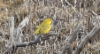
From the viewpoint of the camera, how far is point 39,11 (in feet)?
14.4

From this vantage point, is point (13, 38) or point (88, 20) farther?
point (88, 20)

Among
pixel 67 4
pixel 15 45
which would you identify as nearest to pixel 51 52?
pixel 15 45

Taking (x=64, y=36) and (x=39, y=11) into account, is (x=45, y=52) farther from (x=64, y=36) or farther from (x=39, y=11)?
(x=39, y=11)

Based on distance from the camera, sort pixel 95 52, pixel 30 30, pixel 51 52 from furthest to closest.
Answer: pixel 30 30
pixel 95 52
pixel 51 52

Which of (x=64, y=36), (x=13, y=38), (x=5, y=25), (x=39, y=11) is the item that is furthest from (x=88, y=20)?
(x=13, y=38)

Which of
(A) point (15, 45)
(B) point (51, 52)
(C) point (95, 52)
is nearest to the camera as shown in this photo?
(A) point (15, 45)

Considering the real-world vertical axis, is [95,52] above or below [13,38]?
below

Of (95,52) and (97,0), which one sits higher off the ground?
(97,0)

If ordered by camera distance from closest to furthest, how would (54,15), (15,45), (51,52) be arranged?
(15,45) → (51,52) → (54,15)

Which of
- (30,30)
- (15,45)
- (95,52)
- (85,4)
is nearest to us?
(15,45)

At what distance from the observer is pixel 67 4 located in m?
4.65

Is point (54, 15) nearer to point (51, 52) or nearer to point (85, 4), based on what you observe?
point (85, 4)

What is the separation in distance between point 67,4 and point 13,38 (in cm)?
208

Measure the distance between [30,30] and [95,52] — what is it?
891mm
